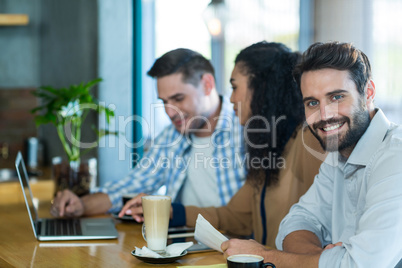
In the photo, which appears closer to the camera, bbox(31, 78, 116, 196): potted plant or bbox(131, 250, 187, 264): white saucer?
bbox(131, 250, 187, 264): white saucer

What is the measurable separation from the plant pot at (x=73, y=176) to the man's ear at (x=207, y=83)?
0.59m

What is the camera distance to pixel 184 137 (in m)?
2.42

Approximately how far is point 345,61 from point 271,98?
591 mm

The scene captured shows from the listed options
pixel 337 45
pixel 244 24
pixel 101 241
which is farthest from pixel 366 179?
pixel 244 24

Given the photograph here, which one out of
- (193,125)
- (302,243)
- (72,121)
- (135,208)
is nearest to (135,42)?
(72,121)

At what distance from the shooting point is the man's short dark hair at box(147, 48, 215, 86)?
2.34 m

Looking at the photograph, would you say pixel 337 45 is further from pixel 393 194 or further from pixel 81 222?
pixel 81 222

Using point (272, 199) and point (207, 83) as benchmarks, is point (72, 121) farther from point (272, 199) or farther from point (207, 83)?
point (272, 199)

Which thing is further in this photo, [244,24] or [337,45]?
[244,24]

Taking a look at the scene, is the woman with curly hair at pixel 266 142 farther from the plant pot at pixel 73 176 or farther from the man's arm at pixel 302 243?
the plant pot at pixel 73 176

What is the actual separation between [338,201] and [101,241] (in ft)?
2.24

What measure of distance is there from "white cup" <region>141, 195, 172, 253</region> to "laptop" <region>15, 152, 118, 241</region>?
262mm

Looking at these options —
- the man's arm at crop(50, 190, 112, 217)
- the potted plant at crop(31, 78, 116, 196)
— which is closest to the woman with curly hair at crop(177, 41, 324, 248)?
the man's arm at crop(50, 190, 112, 217)

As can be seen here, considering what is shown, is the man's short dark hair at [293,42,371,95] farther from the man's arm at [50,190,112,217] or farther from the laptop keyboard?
the man's arm at [50,190,112,217]
